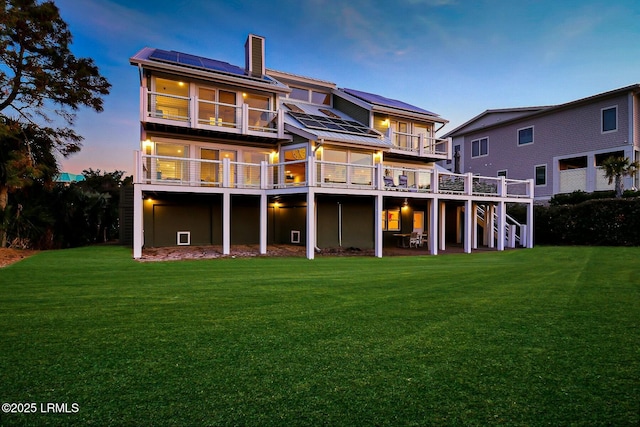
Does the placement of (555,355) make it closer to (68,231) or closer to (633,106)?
(68,231)

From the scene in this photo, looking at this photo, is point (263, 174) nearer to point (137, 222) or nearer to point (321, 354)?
point (137, 222)

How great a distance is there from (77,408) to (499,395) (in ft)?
9.85

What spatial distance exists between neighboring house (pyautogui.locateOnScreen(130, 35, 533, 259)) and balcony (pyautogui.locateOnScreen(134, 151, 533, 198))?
56mm

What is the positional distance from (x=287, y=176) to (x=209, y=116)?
4522 mm

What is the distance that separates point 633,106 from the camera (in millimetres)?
21281

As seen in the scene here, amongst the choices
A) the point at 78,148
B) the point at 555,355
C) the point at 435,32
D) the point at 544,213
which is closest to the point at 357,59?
the point at 435,32

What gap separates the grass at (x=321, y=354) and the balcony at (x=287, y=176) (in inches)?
296

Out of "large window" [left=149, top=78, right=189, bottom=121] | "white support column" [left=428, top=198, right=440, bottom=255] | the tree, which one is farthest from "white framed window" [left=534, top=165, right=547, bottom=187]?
the tree

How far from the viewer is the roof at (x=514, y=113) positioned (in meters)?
21.8

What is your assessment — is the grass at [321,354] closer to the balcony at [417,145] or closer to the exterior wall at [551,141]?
the balcony at [417,145]

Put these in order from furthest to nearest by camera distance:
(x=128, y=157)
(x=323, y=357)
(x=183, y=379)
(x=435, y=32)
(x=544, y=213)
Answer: (x=128, y=157), (x=435, y=32), (x=544, y=213), (x=323, y=357), (x=183, y=379)

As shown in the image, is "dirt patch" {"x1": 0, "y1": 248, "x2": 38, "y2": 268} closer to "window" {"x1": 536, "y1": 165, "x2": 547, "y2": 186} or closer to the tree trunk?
the tree trunk

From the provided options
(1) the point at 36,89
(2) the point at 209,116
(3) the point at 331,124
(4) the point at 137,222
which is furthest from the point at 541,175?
(1) the point at 36,89

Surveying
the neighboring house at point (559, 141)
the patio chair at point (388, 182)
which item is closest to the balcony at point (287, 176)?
the patio chair at point (388, 182)
